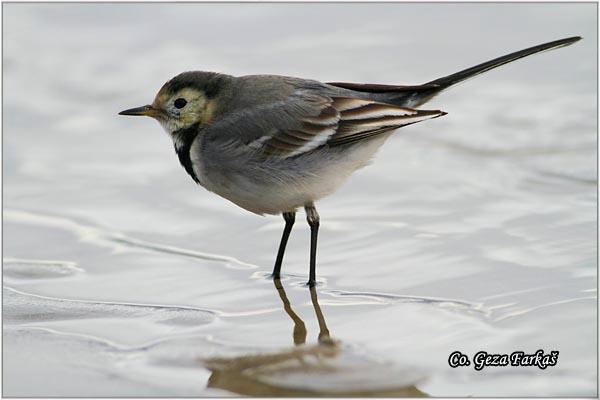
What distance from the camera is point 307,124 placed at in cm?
808

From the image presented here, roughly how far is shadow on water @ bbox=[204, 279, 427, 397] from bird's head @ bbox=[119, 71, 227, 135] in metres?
2.47

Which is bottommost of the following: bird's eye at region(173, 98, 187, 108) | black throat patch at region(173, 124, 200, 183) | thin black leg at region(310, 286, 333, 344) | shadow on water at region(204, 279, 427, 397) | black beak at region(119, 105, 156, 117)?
shadow on water at region(204, 279, 427, 397)

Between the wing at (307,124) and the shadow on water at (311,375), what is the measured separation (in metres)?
1.94

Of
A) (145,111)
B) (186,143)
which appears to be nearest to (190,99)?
(186,143)

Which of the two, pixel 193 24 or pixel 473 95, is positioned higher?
pixel 193 24

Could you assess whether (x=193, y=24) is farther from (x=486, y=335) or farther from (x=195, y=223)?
(x=486, y=335)

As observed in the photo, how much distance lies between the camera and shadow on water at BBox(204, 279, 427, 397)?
585 centimetres

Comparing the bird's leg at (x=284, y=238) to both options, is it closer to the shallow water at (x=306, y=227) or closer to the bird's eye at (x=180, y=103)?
the shallow water at (x=306, y=227)

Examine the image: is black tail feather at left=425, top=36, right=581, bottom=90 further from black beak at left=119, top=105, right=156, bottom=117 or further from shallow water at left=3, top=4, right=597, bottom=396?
black beak at left=119, top=105, right=156, bottom=117

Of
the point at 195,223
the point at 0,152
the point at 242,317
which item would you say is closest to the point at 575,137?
the point at 195,223

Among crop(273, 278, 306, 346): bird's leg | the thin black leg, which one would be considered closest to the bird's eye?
crop(273, 278, 306, 346): bird's leg

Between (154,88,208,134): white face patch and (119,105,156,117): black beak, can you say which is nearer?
(154,88,208,134): white face patch

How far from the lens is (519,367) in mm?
6137

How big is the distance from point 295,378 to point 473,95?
6.97 metres
